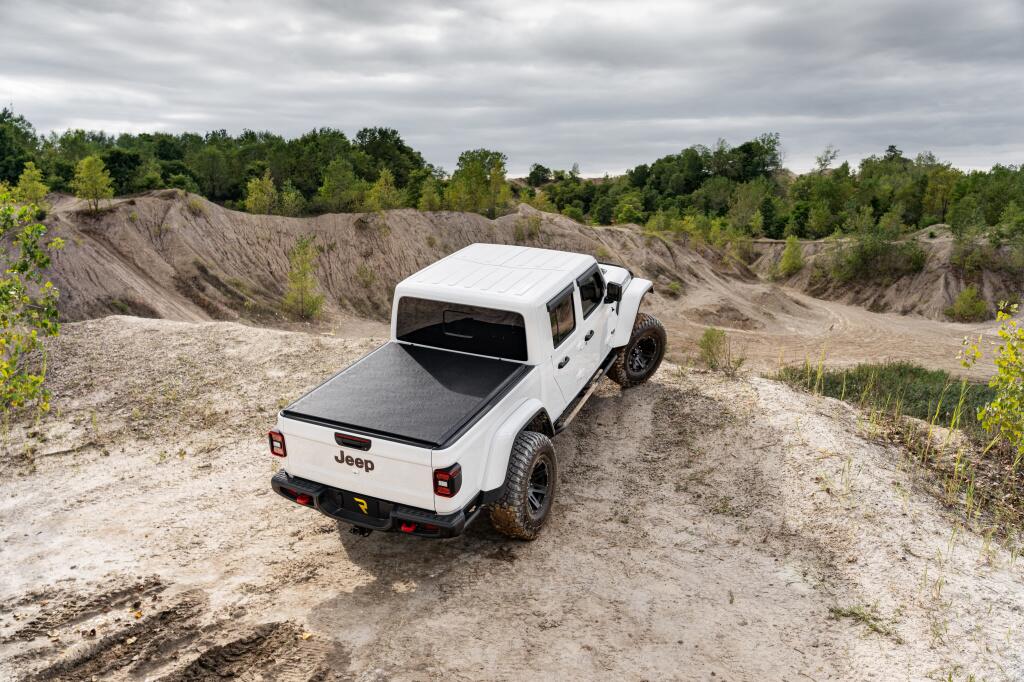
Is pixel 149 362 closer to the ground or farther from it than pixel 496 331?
closer to the ground

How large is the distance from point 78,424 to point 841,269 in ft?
172

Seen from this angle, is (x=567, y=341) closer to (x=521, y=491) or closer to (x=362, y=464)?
(x=521, y=491)

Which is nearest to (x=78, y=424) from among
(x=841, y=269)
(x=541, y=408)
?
(x=541, y=408)

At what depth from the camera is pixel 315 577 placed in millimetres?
6012

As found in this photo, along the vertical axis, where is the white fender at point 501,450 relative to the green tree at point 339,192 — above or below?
below

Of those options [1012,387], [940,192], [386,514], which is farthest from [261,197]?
[940,192]

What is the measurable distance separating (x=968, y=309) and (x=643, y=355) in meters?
42.3

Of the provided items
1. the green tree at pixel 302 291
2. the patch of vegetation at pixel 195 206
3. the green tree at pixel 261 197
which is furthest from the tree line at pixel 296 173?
the green tree at pixel 302 291

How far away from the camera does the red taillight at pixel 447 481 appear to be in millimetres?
5035

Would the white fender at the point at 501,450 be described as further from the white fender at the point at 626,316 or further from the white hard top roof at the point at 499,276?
the white fender at the point at 626,316

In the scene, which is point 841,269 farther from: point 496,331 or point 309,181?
point 496,331

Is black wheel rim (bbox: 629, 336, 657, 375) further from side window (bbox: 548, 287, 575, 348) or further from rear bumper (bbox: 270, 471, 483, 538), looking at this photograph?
rear bumper (bbox: 270, 471, 483, 538)

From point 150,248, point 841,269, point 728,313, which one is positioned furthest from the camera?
point 841,269

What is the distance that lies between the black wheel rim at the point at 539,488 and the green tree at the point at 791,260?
175 ft
